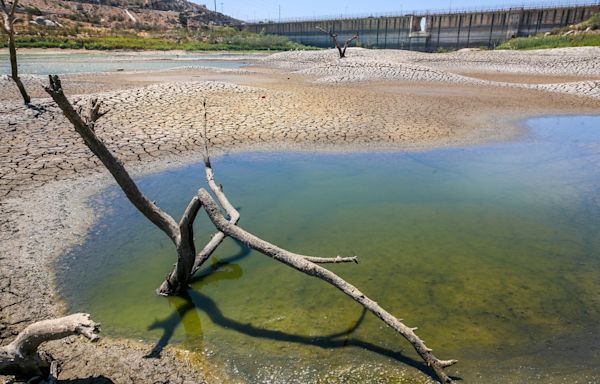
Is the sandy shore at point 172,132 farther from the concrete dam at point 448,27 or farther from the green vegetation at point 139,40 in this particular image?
the concrete dam at point 448,27

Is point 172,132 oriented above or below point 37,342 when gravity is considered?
above

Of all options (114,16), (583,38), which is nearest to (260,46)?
(114,16)

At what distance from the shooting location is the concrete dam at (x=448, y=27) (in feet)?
195

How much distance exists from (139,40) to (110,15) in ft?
89.4

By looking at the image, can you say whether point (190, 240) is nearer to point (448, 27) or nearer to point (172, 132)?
point (172, 132)

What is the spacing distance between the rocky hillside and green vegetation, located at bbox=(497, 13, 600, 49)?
6583cm

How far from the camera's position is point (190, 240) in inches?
192

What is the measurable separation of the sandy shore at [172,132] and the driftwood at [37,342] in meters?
0.36

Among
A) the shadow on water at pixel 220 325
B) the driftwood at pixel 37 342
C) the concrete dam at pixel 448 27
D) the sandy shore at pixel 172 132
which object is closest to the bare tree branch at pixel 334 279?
the shadow on water at pixel 220 325

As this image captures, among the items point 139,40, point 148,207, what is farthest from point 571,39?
point 139,40

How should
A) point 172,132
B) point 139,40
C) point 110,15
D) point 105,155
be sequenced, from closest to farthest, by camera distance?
1. point 105,155
2. point 172,132
3. point 139,40
4. point 110,15

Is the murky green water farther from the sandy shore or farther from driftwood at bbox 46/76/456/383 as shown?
the sandy shore

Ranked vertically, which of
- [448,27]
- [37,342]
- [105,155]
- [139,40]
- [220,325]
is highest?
[448,27]

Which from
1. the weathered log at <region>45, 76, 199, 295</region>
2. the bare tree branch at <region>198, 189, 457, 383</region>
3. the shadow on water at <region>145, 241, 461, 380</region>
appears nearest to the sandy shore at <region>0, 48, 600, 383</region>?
the shadow on water at <region>145, 241, 461, 380</region>
